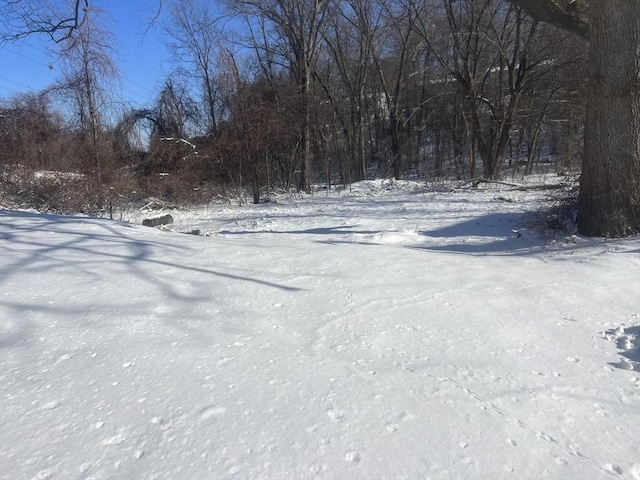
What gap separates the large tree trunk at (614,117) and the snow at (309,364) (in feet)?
6.83

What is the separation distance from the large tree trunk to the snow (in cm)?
208

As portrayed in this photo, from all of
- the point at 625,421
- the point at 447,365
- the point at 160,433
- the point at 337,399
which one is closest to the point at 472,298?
the point at 447,365

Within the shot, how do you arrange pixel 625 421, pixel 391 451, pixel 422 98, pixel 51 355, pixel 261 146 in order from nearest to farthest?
pixel 391 451
pixel 625 421
pixel 51 355
pixel 261 146
pixel 422 98

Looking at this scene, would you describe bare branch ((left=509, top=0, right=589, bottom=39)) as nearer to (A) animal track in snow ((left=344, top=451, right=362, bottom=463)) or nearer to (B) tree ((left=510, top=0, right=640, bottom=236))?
(B) tree ((left=510, top=0, right=640, bottom=236))

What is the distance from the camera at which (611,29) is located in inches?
268

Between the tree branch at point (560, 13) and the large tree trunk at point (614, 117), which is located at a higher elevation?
the tree branch at point (560, 13)

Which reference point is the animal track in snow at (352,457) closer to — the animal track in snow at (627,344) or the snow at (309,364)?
the snow at (309,364)

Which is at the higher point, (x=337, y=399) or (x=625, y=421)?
(x=337, y=399)

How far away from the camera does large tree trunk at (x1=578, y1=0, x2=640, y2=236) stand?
6746 millimetres

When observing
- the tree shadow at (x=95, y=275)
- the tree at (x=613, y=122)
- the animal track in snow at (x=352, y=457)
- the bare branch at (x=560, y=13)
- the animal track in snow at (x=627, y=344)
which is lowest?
the animal track in snow at (x=627, y=344)

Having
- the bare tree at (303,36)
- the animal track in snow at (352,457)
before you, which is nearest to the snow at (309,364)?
the animal track in snow at (352,457)

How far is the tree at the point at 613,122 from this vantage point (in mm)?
6754

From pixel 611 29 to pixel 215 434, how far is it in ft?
25.4

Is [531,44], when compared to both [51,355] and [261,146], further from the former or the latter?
[51,355]
